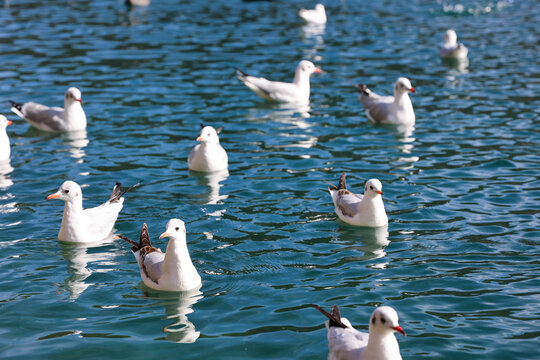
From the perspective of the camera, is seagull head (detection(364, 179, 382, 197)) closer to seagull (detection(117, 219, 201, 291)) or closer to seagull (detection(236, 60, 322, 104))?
seagull (detection(117, 219, 201, 291))

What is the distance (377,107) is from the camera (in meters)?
17.1

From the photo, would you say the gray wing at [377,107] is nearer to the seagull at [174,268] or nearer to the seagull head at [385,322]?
the seagull at [174,268]

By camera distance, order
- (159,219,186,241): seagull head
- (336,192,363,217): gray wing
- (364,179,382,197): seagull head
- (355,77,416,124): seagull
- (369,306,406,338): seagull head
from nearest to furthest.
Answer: (369,306,406,338): seagull head, (159,219,186,241): seagull head, (364,179,382,197): seagull head, (336,192,363,217): gray wing, (355,77,416,124): seagull

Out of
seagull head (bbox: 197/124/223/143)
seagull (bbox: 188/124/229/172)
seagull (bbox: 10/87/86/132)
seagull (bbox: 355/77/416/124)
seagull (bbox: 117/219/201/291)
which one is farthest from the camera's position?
seagull (bbox: 355/77/416/124)

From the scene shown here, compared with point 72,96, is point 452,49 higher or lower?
higher

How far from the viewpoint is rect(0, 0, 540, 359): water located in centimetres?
830

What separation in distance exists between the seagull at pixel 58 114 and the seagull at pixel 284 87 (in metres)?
4.22

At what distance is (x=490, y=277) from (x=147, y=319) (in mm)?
4305

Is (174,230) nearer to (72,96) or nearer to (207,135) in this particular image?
(207,135)

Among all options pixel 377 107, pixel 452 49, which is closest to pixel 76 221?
pixel 377 107

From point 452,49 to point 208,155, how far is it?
11685 millimetres

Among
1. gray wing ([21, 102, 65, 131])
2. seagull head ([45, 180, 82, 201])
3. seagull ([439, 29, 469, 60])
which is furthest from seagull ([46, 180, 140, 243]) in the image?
seagull ([439, 29, 469, 60])

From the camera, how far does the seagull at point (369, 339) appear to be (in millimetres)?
6719

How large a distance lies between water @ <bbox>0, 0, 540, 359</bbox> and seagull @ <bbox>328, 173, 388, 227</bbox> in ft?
0.54
